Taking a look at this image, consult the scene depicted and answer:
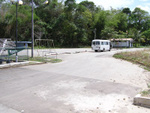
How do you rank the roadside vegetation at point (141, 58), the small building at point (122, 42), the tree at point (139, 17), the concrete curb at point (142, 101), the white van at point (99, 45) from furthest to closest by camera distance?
1. the tree at point (139, 17)
2. the small building at point (122, 42)
3. the white van at point (99, 45)
4. the roadside vegetation at point (141, 58)
5. the concrete curb at point (142, 101)

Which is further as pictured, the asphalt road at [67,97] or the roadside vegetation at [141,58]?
the roadside vegetation at [141,58]

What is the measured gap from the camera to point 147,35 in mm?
57312

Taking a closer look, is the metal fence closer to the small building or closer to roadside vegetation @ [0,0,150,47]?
roadside vegetation @ [0,0,150,47]

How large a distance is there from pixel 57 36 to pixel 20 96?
4551cm

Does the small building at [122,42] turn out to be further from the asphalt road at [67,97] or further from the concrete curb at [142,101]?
the concrete curb at [142,101]

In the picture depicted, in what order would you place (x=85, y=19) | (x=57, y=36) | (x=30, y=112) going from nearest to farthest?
(x=30, y=112)
(x=85, y=19)
(x=57, y=36)

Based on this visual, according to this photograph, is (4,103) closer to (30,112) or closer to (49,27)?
(30,112)

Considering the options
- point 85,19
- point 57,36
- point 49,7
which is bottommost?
point 57,36

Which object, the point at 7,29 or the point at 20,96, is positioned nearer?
the point at 20,96

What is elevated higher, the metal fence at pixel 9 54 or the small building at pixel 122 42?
the small building at pixel 122 42

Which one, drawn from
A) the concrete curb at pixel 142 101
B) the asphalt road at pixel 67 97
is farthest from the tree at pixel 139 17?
the concrete curb at pixel 142 101

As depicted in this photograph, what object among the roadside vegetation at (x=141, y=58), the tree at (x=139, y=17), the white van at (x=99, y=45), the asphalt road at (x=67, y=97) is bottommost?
the asphalt road at (x=67, y=97)

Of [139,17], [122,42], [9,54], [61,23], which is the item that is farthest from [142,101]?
→ [139,17]

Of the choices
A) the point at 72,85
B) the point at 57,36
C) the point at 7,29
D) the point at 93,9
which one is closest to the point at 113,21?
the point at 93,9
